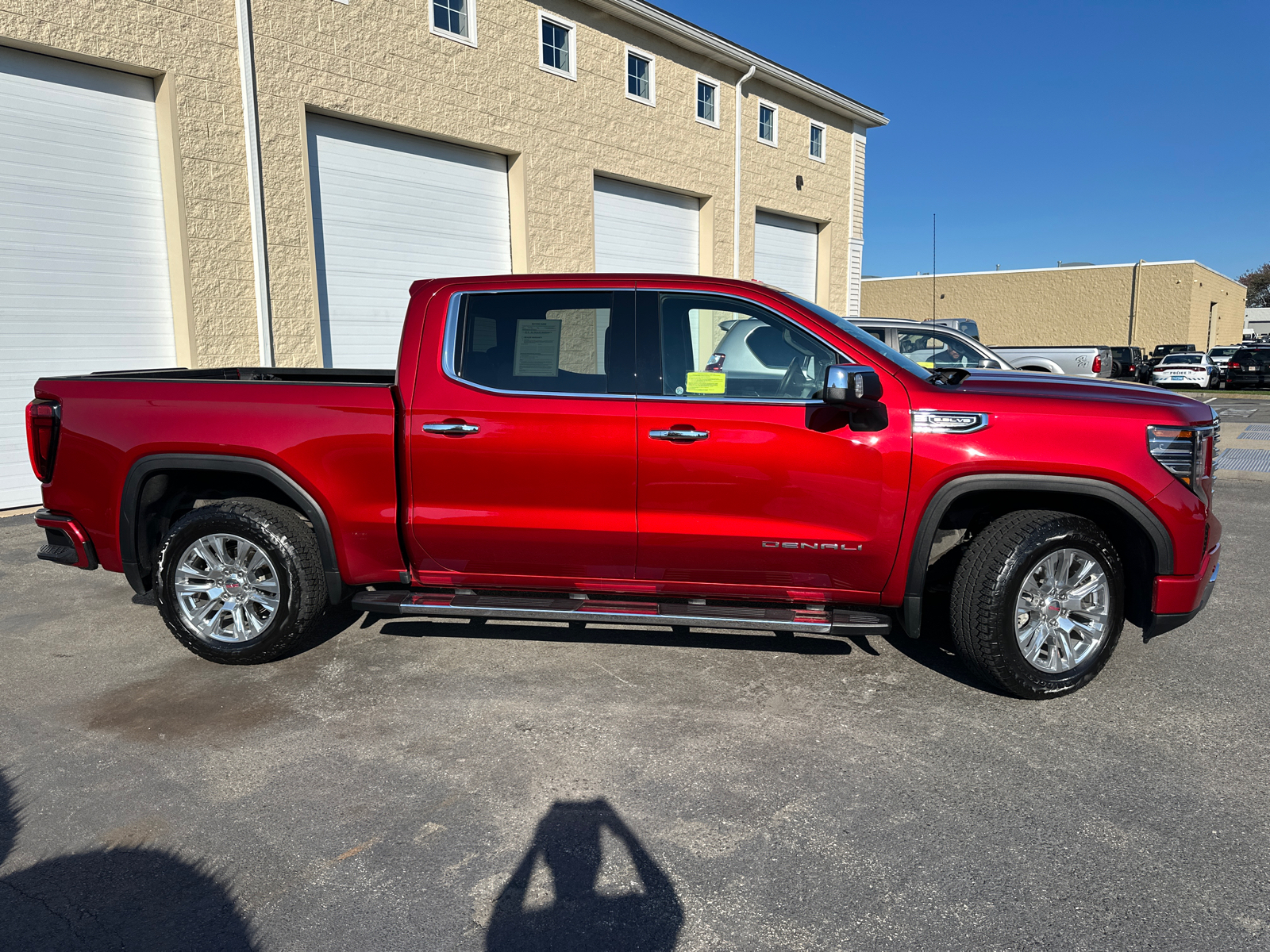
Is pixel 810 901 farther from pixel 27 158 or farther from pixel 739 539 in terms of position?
pixel 27 158

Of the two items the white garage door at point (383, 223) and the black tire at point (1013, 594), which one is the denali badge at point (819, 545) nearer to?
the black tire at point (1013, 594)

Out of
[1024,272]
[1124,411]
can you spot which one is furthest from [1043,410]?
[1024,272]

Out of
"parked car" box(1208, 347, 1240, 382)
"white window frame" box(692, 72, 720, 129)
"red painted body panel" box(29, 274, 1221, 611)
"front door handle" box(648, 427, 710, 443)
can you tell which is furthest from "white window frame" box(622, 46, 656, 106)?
"parked car" box(1208, 347, 1240, 382)

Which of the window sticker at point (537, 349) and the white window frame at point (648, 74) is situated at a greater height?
the white window frame at point (648, 74)

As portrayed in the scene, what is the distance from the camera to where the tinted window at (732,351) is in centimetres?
395

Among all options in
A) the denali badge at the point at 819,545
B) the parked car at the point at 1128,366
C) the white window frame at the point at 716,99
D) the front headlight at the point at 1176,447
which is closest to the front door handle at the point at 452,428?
the denali badge at the point at 819,545

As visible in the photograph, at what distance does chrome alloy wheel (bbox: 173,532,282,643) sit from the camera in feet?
13.9

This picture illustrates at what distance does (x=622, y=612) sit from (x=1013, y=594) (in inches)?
69.3

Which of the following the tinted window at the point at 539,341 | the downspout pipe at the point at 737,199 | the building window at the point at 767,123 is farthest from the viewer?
the building window at the point at 767,123

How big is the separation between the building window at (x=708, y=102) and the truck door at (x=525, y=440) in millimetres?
13570

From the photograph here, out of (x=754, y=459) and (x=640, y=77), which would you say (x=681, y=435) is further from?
(x=640, y=77)

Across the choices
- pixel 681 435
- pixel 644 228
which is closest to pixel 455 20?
pixel 644 228

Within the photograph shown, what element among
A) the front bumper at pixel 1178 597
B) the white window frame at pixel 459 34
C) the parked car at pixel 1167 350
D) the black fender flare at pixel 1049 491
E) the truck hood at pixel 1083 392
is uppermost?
the white window frame at pixel 459 34

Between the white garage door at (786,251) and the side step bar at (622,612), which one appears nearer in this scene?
the side step bar at (622,612)
